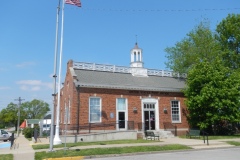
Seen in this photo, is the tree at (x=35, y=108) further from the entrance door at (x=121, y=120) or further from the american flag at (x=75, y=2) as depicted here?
the american flag at (x=75, y=2)

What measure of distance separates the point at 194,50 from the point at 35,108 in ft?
284

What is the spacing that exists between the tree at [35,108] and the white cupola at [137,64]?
268ft

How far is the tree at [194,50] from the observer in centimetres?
3369

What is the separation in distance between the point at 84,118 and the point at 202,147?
37.5ft

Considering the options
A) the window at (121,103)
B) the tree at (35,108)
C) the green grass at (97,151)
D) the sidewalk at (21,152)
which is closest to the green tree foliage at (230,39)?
the window at (121,103)

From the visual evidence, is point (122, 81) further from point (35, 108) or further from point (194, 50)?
point (35, 108)

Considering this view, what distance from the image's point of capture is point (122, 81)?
28078 mm

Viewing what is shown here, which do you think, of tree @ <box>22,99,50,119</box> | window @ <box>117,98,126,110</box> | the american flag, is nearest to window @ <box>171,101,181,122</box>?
window @ <box>117,98,126,110</box>

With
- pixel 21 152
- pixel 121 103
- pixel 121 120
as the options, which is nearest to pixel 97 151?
pixel 21 152

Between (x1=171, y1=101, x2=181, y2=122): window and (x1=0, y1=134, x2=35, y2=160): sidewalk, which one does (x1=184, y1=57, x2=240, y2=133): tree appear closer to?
(x1=171, y1=101, x2=181, y2=122): window

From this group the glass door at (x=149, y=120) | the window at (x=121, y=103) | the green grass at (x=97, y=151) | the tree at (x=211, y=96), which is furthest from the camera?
the glass door at (x=149, y=120)

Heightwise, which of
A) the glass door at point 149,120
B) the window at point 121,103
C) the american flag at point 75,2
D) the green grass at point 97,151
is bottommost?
the green grass at point 97,151

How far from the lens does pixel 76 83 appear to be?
2477cm

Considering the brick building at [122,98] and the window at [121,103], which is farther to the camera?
the window at [121,103]
